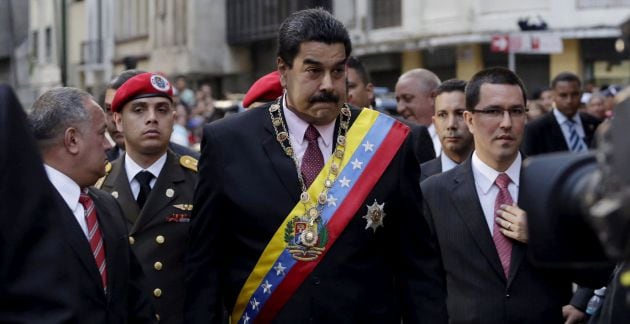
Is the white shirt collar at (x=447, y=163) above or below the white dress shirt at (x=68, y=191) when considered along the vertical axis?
below

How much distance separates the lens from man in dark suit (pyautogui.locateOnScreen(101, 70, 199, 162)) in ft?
21.8

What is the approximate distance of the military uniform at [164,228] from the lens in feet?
19.6

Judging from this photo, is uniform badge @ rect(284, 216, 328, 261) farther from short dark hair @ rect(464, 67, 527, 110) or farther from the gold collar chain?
short dark hair @ rect(464, 67, 527, 110)

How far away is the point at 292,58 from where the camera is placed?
16.5ft

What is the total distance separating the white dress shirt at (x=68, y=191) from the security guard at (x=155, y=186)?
108 centimetres

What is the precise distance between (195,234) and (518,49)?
1104 cm

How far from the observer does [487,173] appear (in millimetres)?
5930

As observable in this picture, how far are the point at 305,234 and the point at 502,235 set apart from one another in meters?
1.21

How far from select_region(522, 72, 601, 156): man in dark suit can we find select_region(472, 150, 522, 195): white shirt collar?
6117 millimetres

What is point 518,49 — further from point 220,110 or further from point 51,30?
point 51,30

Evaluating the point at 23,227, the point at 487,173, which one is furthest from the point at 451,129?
the point at 23,227

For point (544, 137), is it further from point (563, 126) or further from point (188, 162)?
point (188, 162)

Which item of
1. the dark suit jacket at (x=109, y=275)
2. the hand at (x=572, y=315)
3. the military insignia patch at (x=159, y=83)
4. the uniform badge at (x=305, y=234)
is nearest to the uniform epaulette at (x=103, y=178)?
the military insignia patch at (x=159, y=83)

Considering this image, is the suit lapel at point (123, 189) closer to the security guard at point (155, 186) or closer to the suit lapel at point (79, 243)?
the security guard at point (155, 186)
